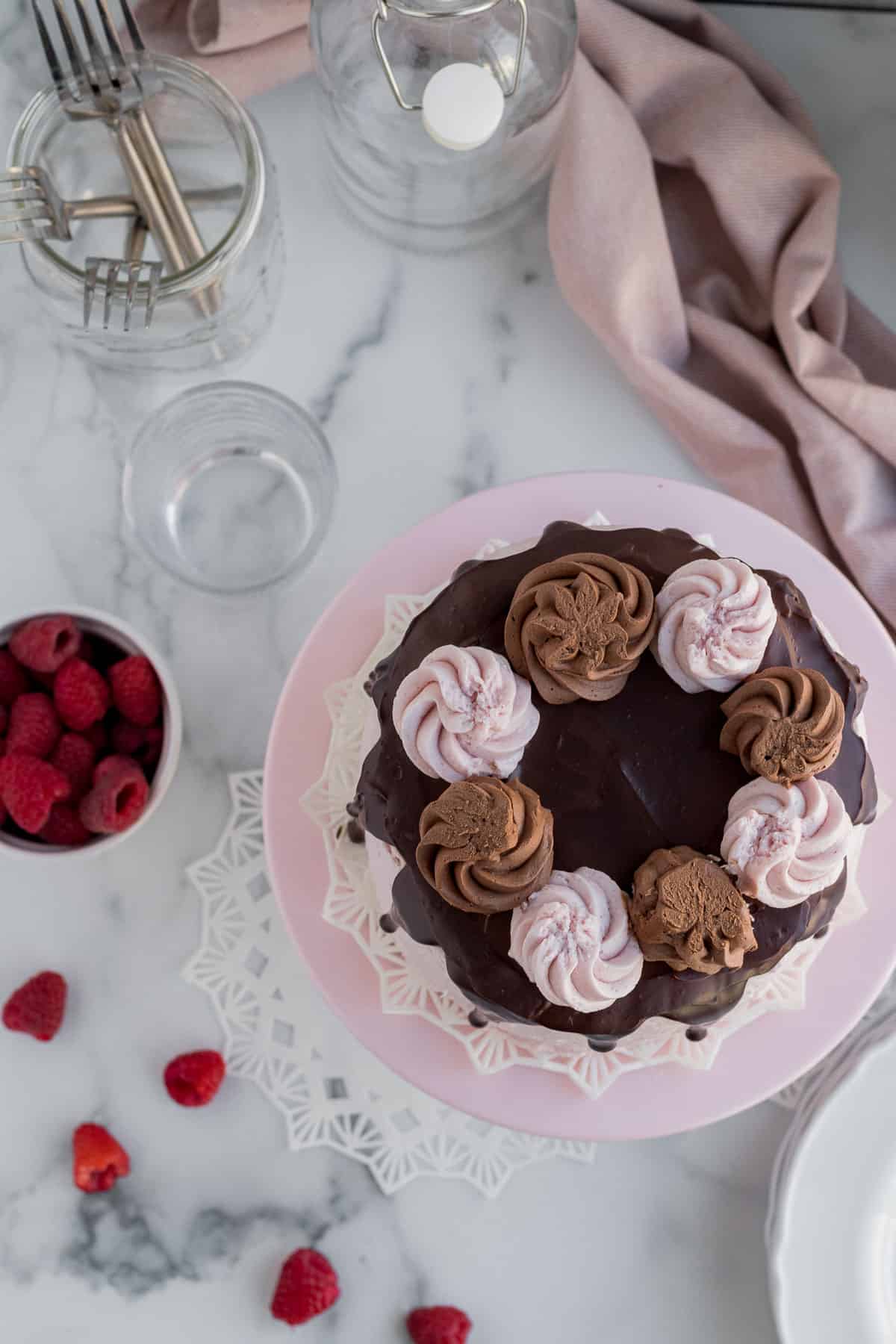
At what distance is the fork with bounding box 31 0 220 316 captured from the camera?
1.27m

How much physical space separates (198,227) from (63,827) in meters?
0.72

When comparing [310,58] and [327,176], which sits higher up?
[310,58]

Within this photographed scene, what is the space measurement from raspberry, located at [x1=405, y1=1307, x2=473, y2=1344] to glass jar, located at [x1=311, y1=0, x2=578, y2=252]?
1.27 metres

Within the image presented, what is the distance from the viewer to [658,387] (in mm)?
1436

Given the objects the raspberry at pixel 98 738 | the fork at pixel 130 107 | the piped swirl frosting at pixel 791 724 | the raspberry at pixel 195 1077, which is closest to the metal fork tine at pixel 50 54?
the fork at pixel 130 107

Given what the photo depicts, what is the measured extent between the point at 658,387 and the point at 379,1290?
1109 millimetres

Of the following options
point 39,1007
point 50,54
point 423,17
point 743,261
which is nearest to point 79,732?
point 39,1007

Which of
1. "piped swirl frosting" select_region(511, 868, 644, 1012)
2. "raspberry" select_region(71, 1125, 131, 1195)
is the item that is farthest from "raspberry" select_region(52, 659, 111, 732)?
"piped swirl frosting" select_region(511, 868, 644, 1012)

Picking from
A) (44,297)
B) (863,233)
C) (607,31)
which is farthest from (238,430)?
(863,233)

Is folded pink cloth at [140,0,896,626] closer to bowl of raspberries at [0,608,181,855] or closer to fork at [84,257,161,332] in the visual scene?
fork at [84,257,161,332]

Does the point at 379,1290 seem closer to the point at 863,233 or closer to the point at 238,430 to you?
the point at 238,430

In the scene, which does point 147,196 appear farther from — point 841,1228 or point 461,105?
point 841,1228

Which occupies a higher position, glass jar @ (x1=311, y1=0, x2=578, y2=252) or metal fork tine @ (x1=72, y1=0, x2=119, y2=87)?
metal fork tine @ (x1=72, y1=0, x2=119, y2=87)

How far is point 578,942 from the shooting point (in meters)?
0.97
